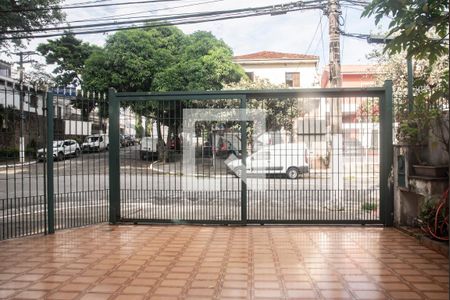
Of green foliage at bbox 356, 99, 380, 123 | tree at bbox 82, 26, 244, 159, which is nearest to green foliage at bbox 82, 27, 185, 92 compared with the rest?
tree at bbox 82, 26, 244, 159

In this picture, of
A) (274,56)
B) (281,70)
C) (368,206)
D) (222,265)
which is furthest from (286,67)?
(222,265)

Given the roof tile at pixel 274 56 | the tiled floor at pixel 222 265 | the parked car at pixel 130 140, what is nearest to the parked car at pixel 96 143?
the parked car at pixel 130 140

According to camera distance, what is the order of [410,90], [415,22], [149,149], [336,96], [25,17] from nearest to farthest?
[415,22], [410,90], [336,96], [149,149], [25,17]

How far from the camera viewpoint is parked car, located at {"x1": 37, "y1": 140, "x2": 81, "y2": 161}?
6121 millimetres

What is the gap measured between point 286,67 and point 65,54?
17.2 meters

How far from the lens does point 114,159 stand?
7020 mm

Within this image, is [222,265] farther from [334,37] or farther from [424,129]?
[334,37]

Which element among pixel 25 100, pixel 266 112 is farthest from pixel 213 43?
pixel 25 100

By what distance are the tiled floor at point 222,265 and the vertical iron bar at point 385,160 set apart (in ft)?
1.28

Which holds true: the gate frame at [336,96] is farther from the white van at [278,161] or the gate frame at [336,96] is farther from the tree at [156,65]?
the tree at [156,65]

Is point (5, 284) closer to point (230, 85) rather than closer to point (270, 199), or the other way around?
point (270, 199)

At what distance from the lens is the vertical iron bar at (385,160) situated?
6.62 m

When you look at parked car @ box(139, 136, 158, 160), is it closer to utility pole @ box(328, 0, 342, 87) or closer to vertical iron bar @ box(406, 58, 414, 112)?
vertical iron bar @ box(406, 58, 414, 112)

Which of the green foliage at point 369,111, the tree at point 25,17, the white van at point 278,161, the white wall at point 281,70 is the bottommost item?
the white van at point 278,161
